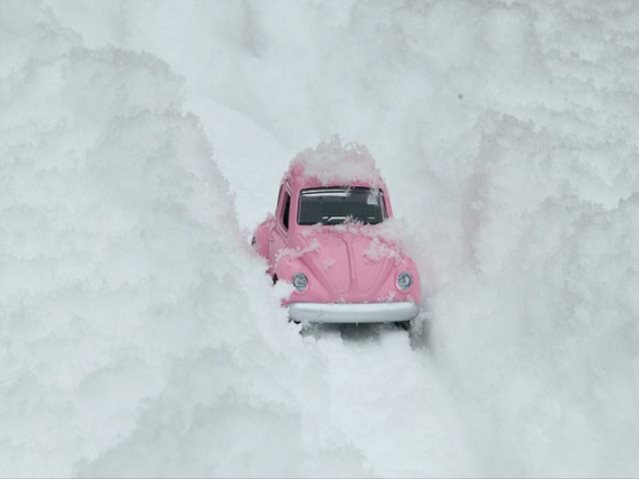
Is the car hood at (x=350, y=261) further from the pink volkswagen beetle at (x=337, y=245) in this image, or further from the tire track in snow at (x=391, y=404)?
the tire track in snow at (x=391, y=404)

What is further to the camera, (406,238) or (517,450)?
(406,238)

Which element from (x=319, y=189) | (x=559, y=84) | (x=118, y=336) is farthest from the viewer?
(x=559, y=84)

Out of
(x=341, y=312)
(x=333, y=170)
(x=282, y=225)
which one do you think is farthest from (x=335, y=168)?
(x=341, y=312)

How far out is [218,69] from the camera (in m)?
14.6

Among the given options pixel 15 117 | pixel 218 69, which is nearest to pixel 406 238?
pixel 15 117

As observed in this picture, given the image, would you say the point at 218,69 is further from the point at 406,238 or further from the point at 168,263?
the point at 168,263

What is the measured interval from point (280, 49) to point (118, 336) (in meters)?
10.6

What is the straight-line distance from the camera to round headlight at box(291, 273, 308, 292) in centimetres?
690

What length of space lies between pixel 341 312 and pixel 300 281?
0.48m

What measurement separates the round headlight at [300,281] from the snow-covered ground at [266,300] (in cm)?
18

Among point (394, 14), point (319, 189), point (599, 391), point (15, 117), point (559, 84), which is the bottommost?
point (599, 391)

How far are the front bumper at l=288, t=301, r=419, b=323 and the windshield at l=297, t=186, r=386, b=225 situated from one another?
1194mm

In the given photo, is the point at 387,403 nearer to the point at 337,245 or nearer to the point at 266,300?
the point at 266,300

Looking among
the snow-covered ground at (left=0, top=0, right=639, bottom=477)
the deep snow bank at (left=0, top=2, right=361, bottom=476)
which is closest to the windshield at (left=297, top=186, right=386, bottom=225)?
the snow-covered ground at (left=0, top=0, right=639, bottom=477)
